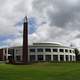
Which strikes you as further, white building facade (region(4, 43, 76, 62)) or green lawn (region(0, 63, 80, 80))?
white building facade (region(4, 43, 76, 62))

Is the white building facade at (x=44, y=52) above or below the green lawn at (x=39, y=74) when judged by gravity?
above

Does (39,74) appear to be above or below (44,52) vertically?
below

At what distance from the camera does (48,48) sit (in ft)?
487

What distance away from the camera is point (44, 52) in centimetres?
14738

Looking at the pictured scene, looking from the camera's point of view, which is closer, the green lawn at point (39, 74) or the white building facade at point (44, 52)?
the green lawn at point (39, 74)

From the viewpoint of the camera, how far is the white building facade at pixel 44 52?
14738 cm

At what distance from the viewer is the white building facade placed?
484ft

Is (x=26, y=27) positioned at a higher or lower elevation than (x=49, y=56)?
higher

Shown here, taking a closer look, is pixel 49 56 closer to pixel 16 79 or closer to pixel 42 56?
pixel 42 56

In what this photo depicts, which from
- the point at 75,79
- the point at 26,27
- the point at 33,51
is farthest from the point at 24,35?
the point at 75,79

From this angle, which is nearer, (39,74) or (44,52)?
(39,74)

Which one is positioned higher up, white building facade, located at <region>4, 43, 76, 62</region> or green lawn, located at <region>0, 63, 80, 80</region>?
white building facade, located at <region>4, 43, 76, 62</region>

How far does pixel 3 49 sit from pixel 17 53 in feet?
29.3

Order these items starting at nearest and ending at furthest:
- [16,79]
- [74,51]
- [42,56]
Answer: [16,79]
[42,56]
[74,51]
